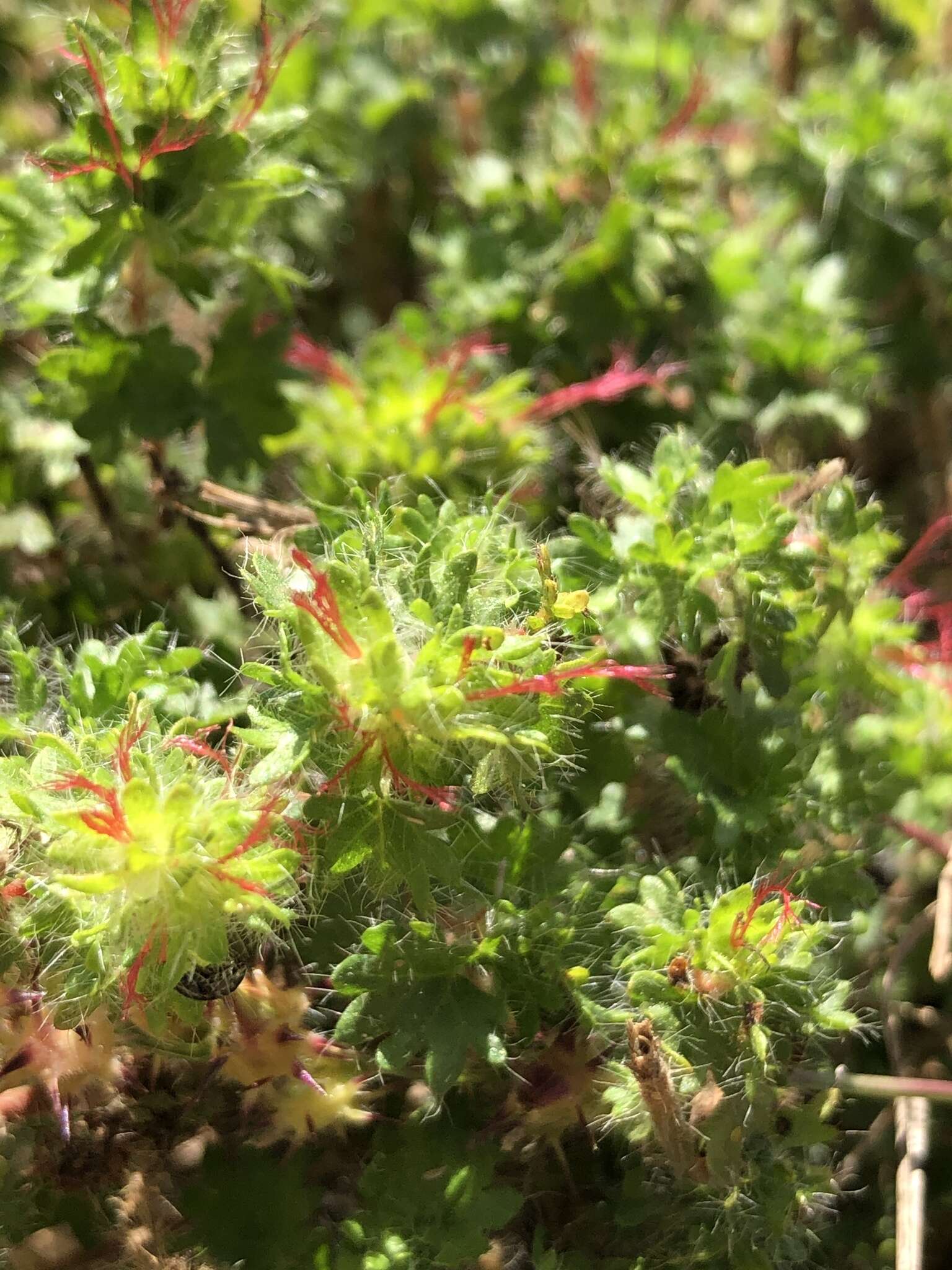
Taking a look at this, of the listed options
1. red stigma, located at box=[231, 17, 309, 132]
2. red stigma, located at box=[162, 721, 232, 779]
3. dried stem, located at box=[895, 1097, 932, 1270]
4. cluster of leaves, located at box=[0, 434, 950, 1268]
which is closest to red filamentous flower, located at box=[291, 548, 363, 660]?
cluster of leaves, located at box=[0, 434, 950, 1268]

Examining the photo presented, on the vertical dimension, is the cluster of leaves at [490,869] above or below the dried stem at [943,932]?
above

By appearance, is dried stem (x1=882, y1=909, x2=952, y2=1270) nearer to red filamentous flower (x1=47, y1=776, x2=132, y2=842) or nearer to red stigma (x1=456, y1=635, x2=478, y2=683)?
red stigma (x1=456, y1=635, x2=478, y2=683)

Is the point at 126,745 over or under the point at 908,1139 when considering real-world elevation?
over

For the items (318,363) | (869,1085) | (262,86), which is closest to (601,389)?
(318,363)

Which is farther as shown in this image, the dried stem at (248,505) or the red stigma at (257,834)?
the dried stem at (248,505)

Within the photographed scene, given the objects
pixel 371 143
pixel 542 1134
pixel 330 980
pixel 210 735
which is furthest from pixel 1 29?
pixel 542 1134

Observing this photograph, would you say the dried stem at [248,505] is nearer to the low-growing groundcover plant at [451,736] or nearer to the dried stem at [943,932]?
the low-growing groundcover plant at [451,736]

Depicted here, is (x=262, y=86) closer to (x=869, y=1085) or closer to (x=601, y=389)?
(x=601, y=389)

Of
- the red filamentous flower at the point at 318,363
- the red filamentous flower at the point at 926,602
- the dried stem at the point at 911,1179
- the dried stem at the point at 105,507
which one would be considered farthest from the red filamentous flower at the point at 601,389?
the dried stem at the point at 911,1179
